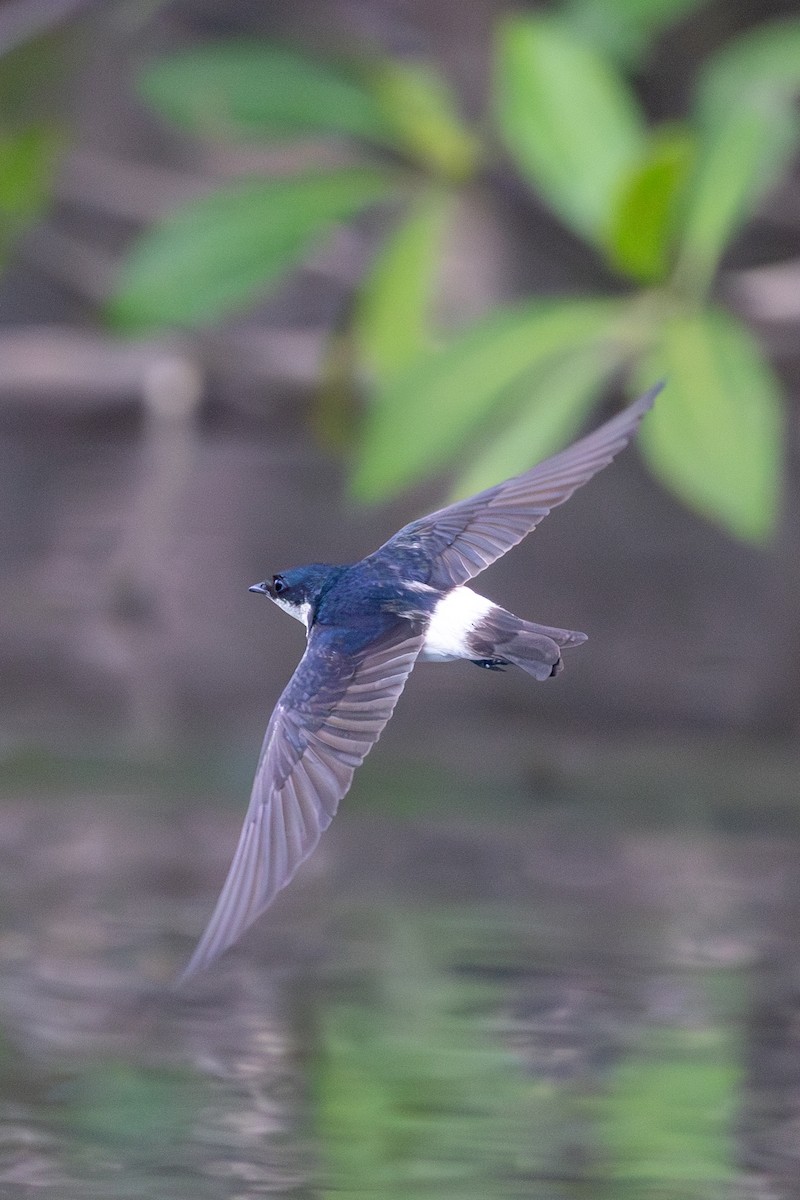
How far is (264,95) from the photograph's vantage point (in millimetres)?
1911

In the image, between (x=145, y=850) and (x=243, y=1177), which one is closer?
(x=243, y=1177)

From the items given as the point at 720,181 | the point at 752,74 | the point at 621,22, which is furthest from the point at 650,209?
the point at 621,22

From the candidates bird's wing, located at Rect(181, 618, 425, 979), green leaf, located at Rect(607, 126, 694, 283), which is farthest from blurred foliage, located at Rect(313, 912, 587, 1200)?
green leaf, located at Rect(607, 126, 694, 283)

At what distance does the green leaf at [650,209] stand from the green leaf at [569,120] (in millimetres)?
109

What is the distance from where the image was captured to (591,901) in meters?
1.65

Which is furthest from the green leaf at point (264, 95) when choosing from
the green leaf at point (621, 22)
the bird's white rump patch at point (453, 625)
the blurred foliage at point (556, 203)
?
the bird's white rump patch at point (453, 625)

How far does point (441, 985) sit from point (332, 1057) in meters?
0.20

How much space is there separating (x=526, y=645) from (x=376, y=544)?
4.48 feet

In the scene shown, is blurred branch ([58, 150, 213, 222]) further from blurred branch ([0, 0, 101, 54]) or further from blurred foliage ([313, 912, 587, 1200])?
blurred foliage ([313, 912, 587, 1200])

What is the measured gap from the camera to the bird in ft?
2.68

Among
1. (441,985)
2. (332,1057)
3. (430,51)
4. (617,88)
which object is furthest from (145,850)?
(430,51)

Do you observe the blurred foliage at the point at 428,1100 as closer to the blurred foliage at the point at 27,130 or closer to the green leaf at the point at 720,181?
the green leaf at the point at 720,181

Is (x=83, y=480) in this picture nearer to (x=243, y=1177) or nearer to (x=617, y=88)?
(x=617, y=88)

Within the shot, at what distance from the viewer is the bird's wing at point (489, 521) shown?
0.99 m
